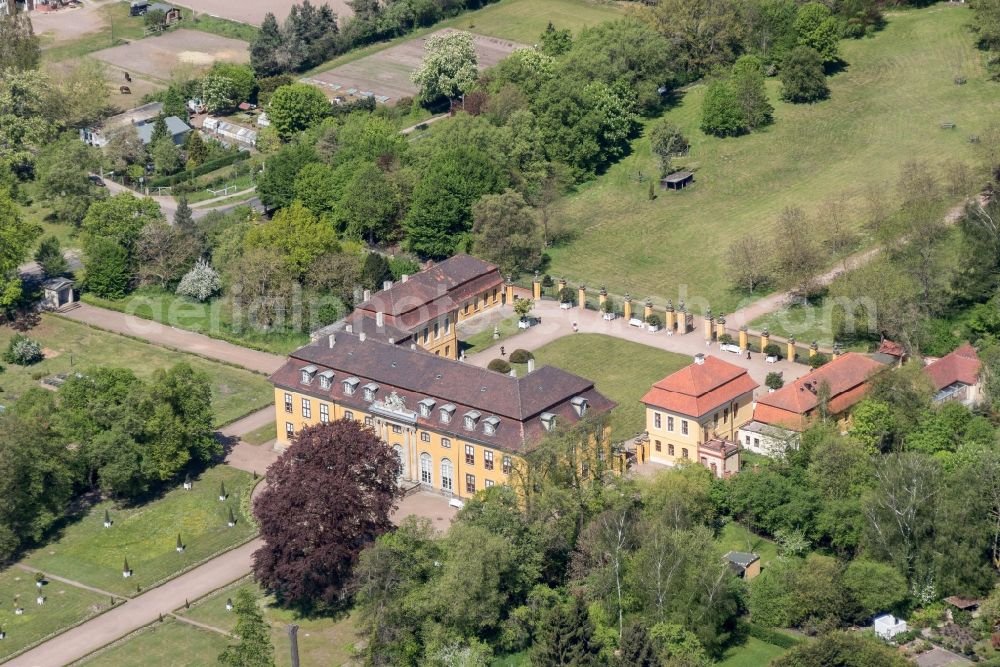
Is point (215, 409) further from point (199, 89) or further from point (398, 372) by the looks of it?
point (199, 89)

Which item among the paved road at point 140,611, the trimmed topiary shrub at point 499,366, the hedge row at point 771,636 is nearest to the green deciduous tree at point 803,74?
the trimmed topiary shrub at point 499,366

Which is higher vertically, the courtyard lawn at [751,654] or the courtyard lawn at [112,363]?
the courtyard lawn at [751,654]

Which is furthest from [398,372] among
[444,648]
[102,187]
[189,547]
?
[102,187]

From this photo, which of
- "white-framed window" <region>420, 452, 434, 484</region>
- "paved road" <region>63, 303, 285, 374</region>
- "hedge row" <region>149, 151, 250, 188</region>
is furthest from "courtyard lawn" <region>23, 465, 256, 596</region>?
"hedge row" <region>149, 151, 250, 188</region>

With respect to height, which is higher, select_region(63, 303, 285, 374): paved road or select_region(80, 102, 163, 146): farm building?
select_region(80, 102, 163, 146): farm building

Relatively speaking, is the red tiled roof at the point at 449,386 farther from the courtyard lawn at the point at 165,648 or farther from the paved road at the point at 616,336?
the courtyard lawn at the point at 165,648

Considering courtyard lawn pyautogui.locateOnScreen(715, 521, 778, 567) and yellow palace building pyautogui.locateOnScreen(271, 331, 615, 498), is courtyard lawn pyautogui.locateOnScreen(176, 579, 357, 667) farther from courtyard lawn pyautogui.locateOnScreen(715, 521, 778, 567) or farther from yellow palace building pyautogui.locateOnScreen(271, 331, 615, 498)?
courtyard lawn pyautogui.locateOnScreen(715, 521, 778, 567)
